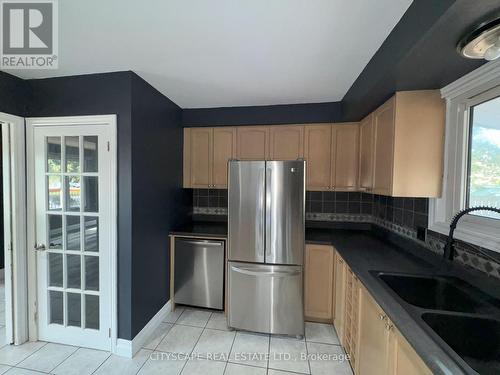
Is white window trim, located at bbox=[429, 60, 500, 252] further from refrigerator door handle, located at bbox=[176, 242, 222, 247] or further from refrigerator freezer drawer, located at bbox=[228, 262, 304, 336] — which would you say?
refrigerator door handle, located at bbox=[176, 242, 222, 247]

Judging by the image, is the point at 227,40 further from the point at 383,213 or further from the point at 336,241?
the point at 383,213

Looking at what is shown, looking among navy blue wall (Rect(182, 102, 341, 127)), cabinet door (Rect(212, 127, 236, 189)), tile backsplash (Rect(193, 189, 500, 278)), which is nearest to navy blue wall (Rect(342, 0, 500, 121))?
navy blue wall (Rect(182, 102, 341, 127))

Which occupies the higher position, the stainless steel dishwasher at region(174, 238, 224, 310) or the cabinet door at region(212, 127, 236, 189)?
the cabinet door at region(212, 127, 236, 189)

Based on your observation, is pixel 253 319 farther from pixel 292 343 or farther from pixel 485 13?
pixel 485 13

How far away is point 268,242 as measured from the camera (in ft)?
6.67

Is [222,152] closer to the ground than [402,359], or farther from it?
farther from it

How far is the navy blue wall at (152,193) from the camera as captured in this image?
184cm

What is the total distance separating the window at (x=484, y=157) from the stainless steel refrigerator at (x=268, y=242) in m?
1.16

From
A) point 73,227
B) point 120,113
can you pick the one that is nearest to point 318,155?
point 120,113

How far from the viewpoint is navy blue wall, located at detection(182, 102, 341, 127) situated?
247cm

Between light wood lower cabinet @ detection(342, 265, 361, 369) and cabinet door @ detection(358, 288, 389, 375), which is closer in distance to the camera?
cabinet door @ detection(358, 288, 389, 375)

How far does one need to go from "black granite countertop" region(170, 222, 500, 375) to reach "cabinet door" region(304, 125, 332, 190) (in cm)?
60

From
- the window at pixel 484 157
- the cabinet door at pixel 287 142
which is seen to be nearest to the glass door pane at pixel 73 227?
the cabinet door at pixel 287 142

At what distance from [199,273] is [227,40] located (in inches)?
86.9
